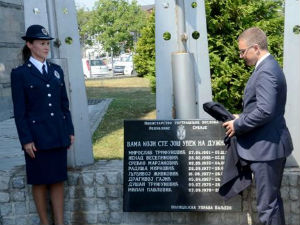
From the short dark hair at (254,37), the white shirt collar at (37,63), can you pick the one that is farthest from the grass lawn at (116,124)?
the short dark hair at (254,37)

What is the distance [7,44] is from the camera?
11992 mm

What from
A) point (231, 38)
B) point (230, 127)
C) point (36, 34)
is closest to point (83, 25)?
point (231, 38)

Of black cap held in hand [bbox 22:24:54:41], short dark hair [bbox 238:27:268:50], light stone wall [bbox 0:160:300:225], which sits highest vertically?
black cap held in hand [bbox 22:24:54:41]

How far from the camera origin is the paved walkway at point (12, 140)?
6578mm

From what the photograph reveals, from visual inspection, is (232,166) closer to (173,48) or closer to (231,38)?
(173,48)

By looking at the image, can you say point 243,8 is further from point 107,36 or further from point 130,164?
point 107,36

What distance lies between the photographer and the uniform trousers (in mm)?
3863

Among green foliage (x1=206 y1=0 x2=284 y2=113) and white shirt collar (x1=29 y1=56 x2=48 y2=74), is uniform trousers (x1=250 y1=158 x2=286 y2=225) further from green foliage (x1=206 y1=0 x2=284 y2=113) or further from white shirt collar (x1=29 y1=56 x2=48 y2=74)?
green foliage (x1=206 y1=0 x2=284 y2=113)

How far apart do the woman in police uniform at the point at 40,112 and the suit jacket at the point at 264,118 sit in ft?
5.35

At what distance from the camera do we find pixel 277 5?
29.2 ft

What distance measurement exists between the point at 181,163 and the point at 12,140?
5.34 m

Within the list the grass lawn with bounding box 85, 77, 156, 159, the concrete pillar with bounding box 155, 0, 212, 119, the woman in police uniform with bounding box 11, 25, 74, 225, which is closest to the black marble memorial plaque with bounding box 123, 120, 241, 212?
the concrete pillar with bounding box 155, 0, 212, 119

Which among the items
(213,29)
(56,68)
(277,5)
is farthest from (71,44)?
(277,5)

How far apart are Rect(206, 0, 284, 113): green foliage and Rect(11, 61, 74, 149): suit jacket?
438 cm
